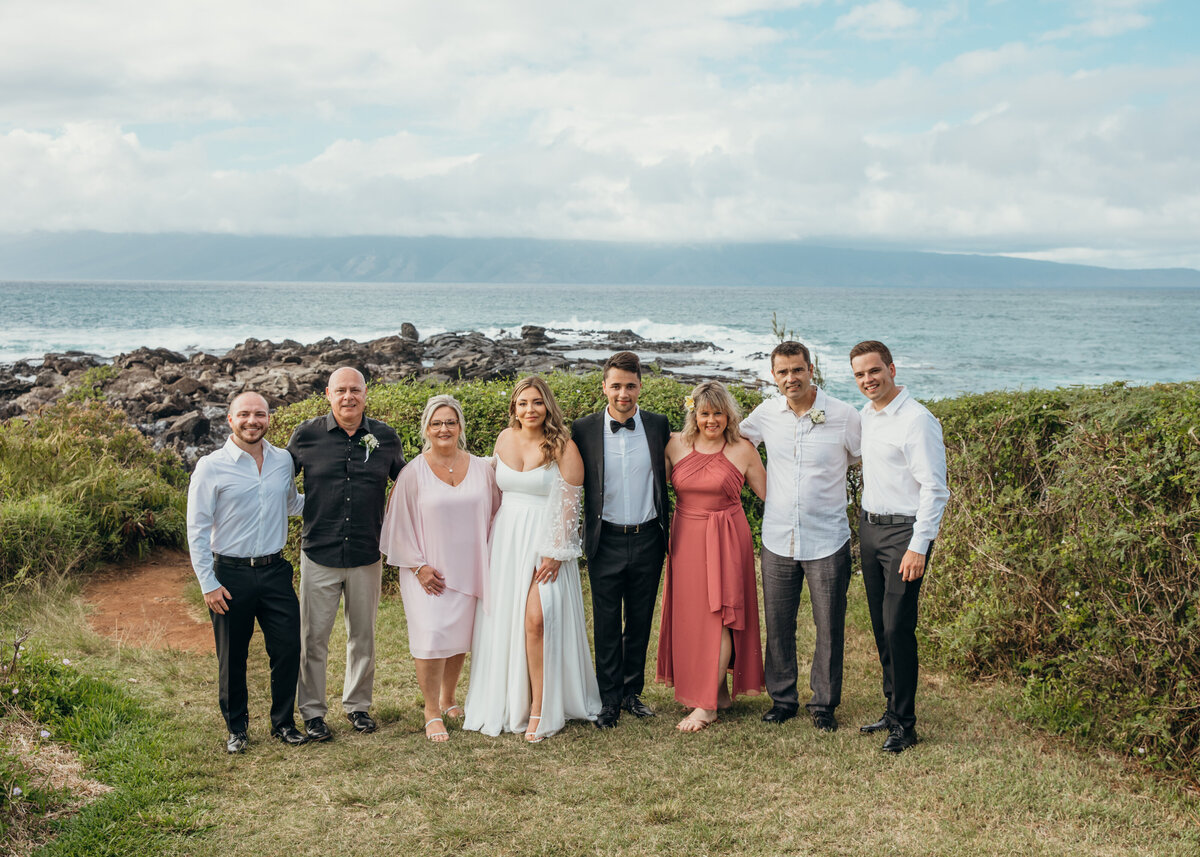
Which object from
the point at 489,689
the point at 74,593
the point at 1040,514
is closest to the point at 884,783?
the point at 1040,514

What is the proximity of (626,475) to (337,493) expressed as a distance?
74.5 inches

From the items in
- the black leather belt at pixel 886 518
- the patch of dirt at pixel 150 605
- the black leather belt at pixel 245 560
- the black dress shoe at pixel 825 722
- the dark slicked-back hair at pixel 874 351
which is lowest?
the patch of dirt at pixel 150 605

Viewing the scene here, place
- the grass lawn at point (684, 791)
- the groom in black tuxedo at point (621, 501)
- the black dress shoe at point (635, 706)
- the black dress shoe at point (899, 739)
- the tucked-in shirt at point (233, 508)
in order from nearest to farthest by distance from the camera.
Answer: the grass lawn at point (684, 791) → the tucked-in shirt at point (233, 508) → the black dress shoe at point (899, 739) → the groom in black tuxedo at point (621, 501) → the black dress shoe at point (635, 706)

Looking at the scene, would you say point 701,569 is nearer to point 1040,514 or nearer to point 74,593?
point 1040,514

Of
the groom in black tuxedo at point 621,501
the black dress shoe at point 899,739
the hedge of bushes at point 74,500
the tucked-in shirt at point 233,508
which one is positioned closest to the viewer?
the tucked-in shirt at point 233,508

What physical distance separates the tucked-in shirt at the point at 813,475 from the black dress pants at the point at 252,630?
3229 mm

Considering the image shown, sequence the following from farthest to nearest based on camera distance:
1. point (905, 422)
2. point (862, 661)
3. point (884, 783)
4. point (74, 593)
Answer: point (74, 593) < point (862, 661) < point (905, 422) < point (884, 783)

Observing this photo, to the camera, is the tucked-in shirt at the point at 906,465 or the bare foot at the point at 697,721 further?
the bare foot at the point at 697,721

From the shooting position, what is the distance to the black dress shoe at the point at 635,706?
6156 mm

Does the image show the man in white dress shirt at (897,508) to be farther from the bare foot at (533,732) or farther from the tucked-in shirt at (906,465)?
the bare foot at (533,732)

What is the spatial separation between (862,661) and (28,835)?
5.74 meters

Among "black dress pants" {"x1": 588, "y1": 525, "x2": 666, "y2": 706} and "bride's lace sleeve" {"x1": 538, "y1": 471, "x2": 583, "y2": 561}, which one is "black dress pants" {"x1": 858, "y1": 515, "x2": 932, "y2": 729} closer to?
"black dress pants" {"x1": 588, "y1": 525, "x2": 666, "y2": 706}

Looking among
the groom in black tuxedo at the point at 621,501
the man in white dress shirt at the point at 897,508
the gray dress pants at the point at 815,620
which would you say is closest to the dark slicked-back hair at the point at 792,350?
the man in white dress shirt at the point at 897,508

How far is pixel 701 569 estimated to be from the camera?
5.98 meters
